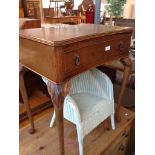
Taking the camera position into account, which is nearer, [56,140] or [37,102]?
[56,140]

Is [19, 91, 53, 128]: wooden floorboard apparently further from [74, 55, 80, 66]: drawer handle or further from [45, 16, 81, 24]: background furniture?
[45, 16, 81, 24]: background furniture

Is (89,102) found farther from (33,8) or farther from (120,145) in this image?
(33,8)

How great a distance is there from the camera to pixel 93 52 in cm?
83

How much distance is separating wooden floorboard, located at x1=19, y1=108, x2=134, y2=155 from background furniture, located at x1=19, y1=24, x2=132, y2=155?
0.86 ft

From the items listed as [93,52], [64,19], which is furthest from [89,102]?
[64,19]

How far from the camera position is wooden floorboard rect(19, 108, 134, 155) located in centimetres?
110

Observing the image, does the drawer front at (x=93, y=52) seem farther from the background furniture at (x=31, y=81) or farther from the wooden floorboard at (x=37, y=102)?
the wooden floorboard at (x=37, y=102)

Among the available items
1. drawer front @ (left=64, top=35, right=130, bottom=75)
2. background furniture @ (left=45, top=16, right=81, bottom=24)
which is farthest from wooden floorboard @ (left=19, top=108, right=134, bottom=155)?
background furniture @ (left=45, top=16, right=81, bottom=24)

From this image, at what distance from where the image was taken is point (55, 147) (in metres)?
1.12

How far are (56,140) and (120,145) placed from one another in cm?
47

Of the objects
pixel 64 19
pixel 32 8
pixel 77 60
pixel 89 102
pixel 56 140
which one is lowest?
pixel 56 140
